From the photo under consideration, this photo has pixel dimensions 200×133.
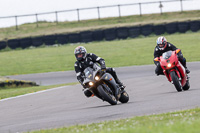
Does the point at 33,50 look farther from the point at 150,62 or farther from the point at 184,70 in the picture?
the point at 184,70

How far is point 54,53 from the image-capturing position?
32.4m

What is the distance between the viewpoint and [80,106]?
11.6 metres

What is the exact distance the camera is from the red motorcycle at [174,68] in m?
11.9


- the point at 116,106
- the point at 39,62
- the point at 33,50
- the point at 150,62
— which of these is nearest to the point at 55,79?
the point at 150,62

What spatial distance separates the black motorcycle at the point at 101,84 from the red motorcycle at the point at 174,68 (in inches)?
66.4

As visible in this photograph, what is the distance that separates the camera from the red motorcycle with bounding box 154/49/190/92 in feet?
39.1

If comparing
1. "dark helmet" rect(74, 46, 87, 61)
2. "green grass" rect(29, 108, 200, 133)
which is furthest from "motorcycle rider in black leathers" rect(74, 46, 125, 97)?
"green grass" rect(29, 108, 200, 133)

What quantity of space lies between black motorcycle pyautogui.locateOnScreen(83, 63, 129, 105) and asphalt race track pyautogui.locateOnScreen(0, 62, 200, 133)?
0.85 feet

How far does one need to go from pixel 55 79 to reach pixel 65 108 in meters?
10.4

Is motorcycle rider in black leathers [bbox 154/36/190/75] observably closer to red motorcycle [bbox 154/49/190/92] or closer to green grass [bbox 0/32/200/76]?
red motorcycle [bbox 154/49/190/92]

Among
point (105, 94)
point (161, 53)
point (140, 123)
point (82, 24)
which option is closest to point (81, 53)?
point (105, 94)

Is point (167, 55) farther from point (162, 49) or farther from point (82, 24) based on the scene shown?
point (82, 24)

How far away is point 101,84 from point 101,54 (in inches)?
784

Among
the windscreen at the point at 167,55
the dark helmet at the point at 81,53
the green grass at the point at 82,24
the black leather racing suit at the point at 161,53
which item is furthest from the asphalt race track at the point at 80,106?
the green grass at the point at 82,24
